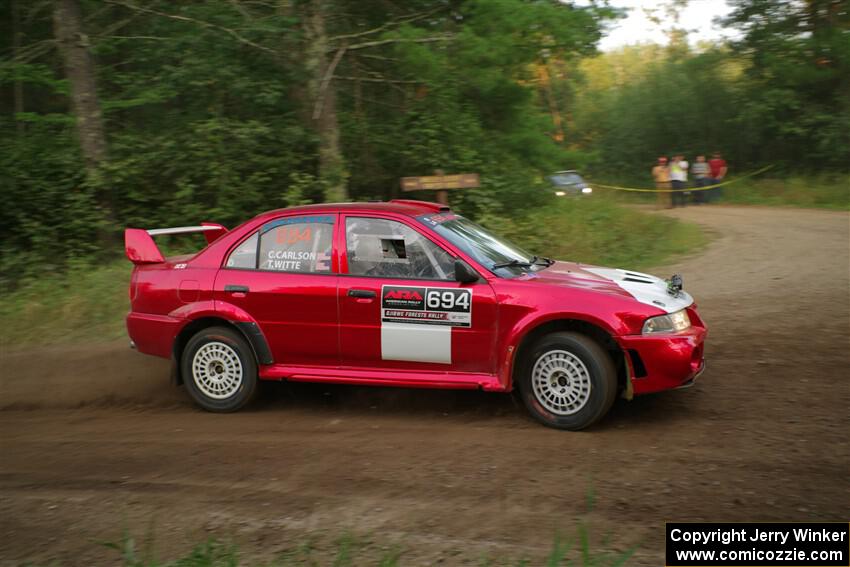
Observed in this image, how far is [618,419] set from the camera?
21.0 ft

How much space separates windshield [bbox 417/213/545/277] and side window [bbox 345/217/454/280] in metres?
0.18

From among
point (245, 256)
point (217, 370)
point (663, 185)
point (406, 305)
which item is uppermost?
point (663, 185)

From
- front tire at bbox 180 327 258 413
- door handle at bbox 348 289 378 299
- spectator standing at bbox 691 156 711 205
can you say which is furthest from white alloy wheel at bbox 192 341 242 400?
spectator standing at bbox 691 156 711 205

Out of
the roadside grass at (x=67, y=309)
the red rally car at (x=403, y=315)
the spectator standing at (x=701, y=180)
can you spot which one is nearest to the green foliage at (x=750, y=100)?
the spectator standing at (x=701, y=180)

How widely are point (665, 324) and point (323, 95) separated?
9473 mm

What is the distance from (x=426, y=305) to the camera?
642 cm

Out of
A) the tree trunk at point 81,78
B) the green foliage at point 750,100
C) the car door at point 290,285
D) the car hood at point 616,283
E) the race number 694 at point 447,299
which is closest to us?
the car hood at point 616,283

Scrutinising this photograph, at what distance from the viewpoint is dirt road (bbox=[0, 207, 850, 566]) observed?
4527mm

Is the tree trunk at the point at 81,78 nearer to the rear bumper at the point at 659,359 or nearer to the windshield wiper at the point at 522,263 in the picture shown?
the windshield wiper at the point at 522,263

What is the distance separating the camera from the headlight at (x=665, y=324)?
6008mm

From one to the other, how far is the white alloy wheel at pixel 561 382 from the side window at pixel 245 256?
2.66 metres

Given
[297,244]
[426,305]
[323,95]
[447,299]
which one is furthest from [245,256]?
[323,95]

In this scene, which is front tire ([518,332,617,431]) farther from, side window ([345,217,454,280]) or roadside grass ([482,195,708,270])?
roadside grass ([482,195,708,270])

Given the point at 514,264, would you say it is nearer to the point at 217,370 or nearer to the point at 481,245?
the point at 481,245
